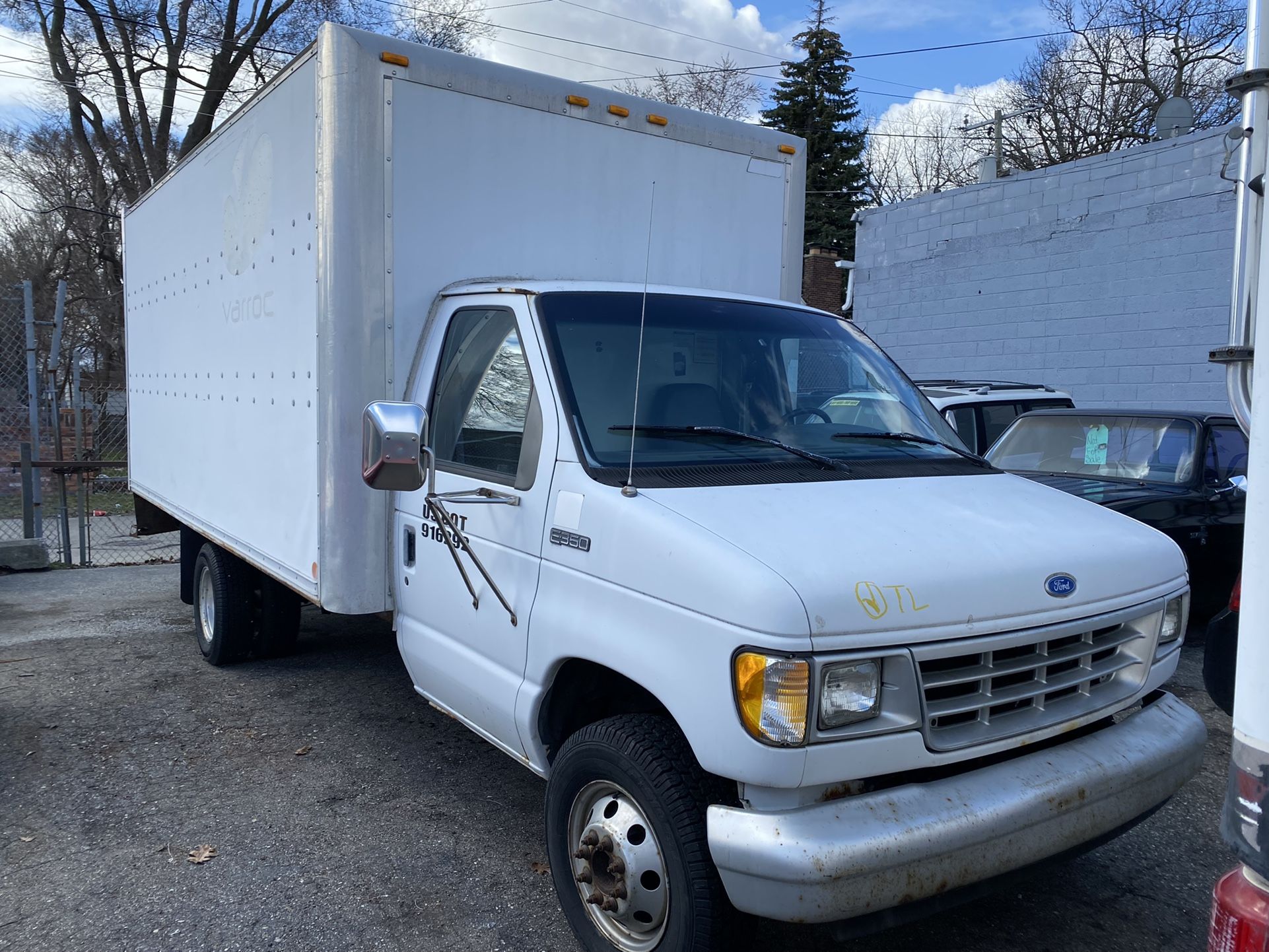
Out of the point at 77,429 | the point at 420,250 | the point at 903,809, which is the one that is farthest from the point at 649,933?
the point at 77,429

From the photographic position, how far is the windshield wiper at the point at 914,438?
147 inches

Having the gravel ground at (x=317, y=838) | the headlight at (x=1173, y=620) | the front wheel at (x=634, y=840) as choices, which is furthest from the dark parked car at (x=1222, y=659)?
the front wheel at (x=634, y=840)

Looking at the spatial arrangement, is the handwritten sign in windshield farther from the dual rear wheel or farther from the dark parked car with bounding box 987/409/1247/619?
the dual rear wheel

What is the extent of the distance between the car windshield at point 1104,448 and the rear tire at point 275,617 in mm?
5069

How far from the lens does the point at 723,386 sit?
3760 mm

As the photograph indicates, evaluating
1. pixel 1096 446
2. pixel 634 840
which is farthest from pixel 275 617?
pixel 1096 446

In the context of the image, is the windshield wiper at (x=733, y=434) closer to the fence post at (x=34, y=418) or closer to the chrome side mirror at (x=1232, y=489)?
the chrome side mirror at (x=1232, y=489)

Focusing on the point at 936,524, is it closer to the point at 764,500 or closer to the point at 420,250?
the point at 764,500

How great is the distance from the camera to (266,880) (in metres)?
3.76

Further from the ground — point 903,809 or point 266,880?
point 903,809

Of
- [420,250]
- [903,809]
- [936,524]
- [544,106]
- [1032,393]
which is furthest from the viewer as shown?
[1032,393]

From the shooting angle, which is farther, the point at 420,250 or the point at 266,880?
the point at 420,250

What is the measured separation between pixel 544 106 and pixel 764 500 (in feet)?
8.45

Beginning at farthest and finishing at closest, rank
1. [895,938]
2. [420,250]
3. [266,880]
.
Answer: [420,250], [266,880], [895,938]
